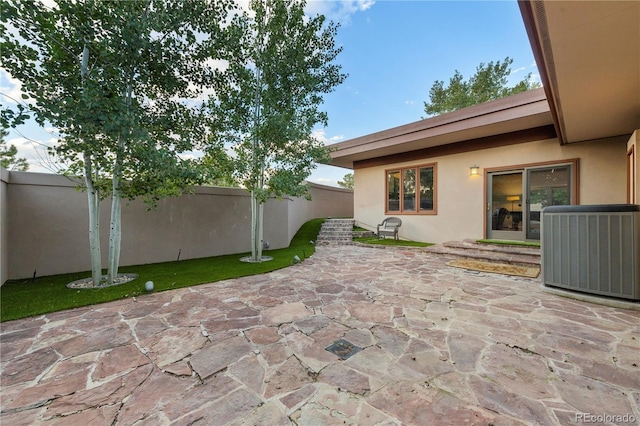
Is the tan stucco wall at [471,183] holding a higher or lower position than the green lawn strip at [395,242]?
higher

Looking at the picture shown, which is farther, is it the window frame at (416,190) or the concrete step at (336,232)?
the concrete step at (336,232)

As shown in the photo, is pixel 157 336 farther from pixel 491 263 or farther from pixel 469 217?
pixel 469 217

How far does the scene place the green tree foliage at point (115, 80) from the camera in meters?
3.20

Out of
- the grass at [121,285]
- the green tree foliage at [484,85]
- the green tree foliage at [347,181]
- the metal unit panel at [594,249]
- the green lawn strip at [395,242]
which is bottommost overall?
the grass at [121,285]

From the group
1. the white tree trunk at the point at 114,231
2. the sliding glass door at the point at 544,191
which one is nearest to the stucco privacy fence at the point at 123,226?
the white tree trunk at the point at 114,231

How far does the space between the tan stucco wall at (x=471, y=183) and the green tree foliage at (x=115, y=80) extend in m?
6.95

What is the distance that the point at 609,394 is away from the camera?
1.64m

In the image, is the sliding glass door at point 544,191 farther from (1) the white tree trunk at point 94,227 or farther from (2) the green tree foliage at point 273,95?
(1) the white tree trunk at point 94,227

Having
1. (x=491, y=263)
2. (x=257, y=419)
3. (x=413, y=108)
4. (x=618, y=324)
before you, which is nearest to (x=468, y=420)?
(x=257, y=419)

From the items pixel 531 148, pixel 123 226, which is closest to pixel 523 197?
pixel 531 148

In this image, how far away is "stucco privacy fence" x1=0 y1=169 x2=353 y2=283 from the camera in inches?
171

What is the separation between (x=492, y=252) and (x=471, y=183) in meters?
2.31

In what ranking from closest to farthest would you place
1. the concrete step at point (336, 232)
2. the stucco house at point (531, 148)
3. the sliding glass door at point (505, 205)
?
1. the stucco house at point (531, 148)
2. the sliding glass door at point (505, 205)
3. the concrete step at point (336, 232)

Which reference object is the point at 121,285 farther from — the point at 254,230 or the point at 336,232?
the point at 336,232
